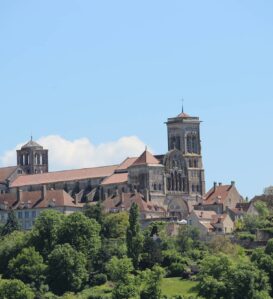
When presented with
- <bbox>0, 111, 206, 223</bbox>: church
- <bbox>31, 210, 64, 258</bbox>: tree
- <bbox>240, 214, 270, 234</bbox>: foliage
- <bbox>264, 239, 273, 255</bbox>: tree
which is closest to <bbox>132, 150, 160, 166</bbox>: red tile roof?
<bbox>0, 111, 206, 223</bbox>: church

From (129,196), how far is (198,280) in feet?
100

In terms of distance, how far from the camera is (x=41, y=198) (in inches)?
5974

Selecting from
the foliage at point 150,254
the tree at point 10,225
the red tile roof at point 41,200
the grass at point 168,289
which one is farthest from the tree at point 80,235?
the red tile roof at point 41,200

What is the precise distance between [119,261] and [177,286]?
5205 millimetres

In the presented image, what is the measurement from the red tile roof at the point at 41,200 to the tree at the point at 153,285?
3394 cm

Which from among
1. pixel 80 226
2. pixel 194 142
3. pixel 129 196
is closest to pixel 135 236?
pixel 80 226

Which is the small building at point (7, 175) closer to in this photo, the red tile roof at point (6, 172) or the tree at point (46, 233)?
the red tile roof at point (6, 172)

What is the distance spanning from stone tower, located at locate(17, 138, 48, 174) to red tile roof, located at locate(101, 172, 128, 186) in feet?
63.1

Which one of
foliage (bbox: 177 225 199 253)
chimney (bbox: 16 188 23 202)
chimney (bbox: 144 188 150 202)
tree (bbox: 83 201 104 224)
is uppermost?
chimney (bbox: 16 188 23 202)

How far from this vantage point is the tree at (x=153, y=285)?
4503 inches

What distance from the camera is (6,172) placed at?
16725cm

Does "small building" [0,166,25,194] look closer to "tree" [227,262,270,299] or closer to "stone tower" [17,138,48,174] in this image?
"stone tower" [17,138,48,174]

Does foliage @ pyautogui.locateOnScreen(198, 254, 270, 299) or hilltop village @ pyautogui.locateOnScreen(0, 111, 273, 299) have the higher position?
hilltop village @ pyautogui.locateOnScreen(0, 111, 273, 299)

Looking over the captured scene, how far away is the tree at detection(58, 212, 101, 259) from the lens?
4914 inches
